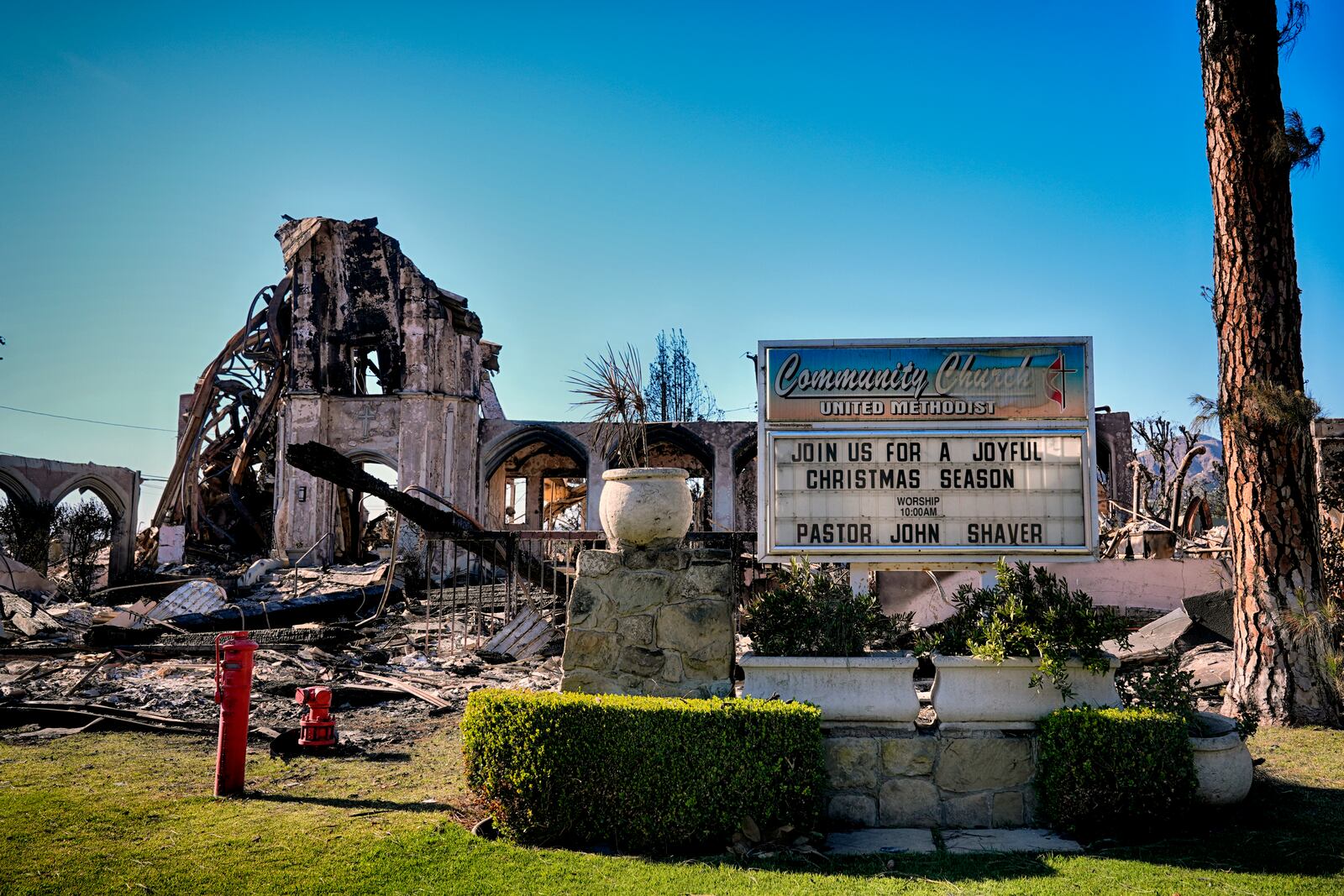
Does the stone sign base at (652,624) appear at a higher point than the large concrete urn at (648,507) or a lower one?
lower

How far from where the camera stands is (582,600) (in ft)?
23.7

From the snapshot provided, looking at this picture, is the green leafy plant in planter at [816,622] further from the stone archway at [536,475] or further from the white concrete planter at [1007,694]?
the stone archway at [536,475]

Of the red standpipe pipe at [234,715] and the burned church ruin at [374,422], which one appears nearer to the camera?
the red standpipe pipe at [234,715]

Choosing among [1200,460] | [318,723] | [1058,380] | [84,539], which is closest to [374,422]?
[84,539]

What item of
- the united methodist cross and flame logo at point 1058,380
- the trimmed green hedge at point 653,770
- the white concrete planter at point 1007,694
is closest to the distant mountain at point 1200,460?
the united methodist cross and flame logo at point 1058,380

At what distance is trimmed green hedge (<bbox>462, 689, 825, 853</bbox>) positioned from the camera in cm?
605

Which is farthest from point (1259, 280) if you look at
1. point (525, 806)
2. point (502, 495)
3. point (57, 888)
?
point (502, 495)

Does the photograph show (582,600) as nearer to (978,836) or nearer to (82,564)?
(978,836)

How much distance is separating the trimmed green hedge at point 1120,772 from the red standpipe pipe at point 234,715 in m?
5.80

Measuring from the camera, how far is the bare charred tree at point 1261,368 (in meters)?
9.67

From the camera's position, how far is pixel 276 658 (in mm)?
13875

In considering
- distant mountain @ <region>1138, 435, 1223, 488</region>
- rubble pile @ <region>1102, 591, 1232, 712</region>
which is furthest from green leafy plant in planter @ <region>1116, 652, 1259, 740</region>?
distant mountain @ <region>1138, 435, 1223, 488</region>

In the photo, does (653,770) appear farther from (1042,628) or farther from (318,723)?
(318,723)

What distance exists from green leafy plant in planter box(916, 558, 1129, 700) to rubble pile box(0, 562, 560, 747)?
6061 millimetres
